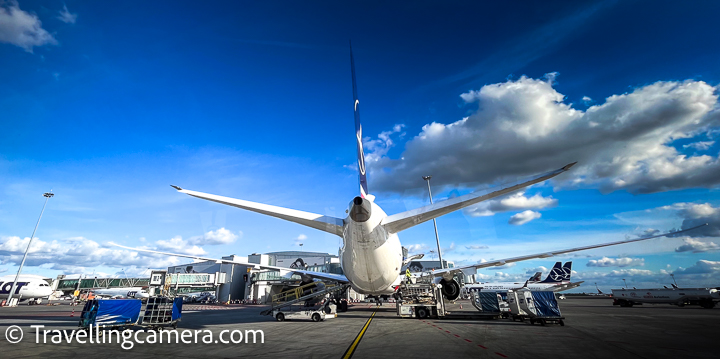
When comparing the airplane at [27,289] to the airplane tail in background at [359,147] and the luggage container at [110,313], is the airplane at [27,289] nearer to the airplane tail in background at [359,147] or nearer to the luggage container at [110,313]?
the luggage container at [110,313]

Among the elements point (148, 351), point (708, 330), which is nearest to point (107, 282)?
point (148, 351)

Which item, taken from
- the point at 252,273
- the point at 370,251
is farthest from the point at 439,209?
the point at 252,273

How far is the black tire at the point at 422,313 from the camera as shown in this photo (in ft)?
70.5

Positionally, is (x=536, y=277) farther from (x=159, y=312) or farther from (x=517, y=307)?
(x=159, y=312)

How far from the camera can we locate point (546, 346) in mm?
10531

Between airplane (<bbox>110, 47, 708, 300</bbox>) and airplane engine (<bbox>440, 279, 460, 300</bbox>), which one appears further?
airplane engine (<bbox>440, 279, 460, 300</bbox>)

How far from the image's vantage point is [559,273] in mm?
51656

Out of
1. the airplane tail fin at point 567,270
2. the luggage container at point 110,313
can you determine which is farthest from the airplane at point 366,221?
the airplane tail fin at point 567,270

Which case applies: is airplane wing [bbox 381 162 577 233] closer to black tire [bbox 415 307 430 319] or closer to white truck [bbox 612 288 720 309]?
black tire [bbox 415 307 430 319]

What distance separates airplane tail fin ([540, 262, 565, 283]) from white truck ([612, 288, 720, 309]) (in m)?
9.76

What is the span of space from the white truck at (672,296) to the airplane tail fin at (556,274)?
976 cm

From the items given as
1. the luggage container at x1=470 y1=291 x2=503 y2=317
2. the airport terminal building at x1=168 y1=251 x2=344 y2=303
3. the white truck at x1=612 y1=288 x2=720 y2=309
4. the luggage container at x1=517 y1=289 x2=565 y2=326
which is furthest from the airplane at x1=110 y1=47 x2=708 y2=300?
the white truck at x1=612 y1=288 x2=720 y2=309

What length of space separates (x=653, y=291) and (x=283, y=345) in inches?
1881

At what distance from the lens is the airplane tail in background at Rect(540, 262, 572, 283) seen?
5003 cm
